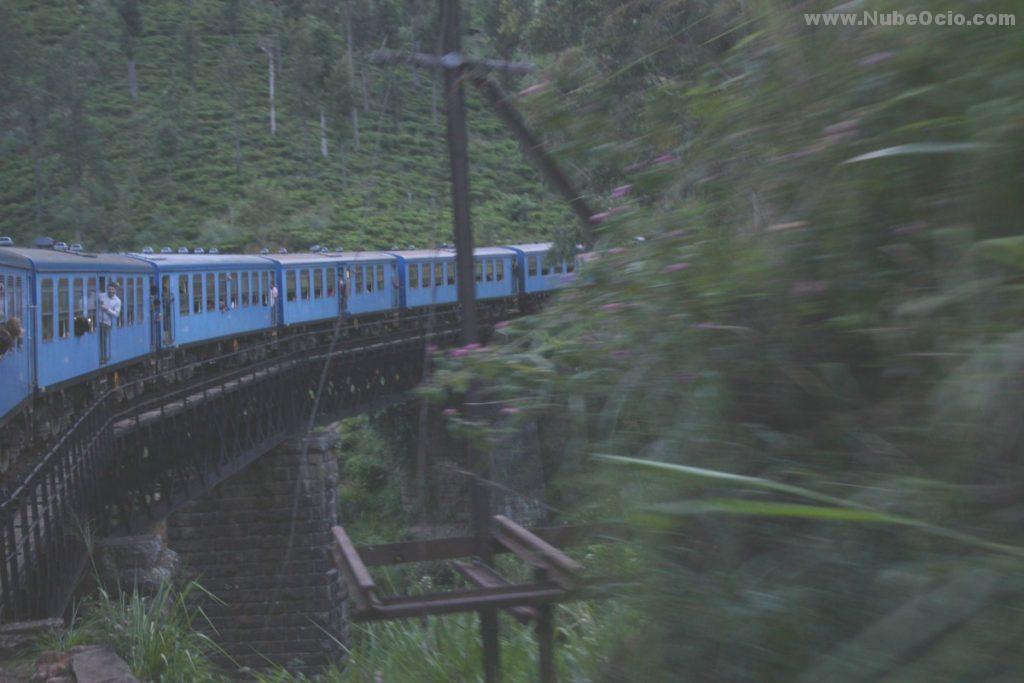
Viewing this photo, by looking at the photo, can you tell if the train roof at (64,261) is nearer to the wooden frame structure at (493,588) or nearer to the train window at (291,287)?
the train window at (291,287)

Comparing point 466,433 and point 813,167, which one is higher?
point 813,167

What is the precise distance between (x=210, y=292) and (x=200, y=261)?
26.7 inches

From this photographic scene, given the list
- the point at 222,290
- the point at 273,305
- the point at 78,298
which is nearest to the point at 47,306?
the point at 78,298

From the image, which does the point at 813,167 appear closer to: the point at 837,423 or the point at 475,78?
the point at 837,423

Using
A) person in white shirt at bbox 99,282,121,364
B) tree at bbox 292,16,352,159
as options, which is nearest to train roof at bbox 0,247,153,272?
person in white shirt at bbox 99,282,121,364

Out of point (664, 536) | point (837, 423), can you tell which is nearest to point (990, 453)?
point (837, 423)

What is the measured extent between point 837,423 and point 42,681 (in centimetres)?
549

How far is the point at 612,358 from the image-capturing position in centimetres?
229

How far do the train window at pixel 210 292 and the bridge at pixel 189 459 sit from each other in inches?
58.1

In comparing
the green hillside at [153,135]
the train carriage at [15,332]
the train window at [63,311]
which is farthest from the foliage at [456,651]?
the green hillside at [153,135]

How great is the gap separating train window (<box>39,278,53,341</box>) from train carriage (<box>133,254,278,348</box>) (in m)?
5.93

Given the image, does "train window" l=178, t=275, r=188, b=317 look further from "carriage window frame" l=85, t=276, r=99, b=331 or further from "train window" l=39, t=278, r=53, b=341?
"train window" l=39, t=278, r=53, b=341

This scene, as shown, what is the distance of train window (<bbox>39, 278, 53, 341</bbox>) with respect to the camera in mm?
14664

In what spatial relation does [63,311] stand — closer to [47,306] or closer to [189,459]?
[47,306]
